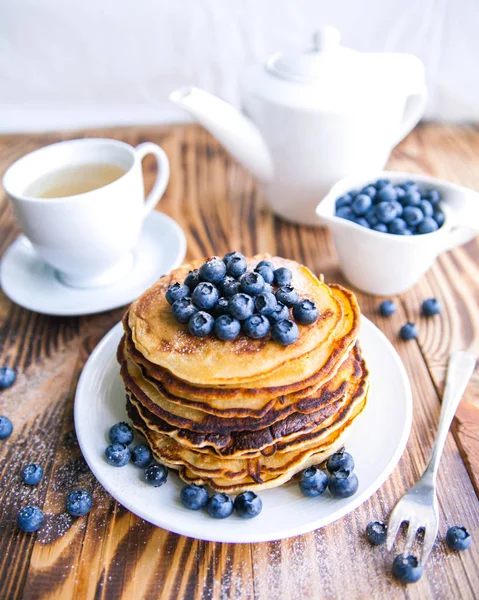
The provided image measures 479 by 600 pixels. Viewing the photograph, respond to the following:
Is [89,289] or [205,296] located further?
[89,289]

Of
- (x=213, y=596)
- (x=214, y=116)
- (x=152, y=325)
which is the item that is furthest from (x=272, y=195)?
(x=213, y=596)

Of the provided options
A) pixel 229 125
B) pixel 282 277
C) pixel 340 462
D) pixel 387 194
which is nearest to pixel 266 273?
pixel 282 277

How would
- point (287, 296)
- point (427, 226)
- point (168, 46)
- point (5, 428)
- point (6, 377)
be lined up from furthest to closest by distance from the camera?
point (168, 46) < point (427, 226) < point (6, 377) < point (5, 428) < point (287, 296)

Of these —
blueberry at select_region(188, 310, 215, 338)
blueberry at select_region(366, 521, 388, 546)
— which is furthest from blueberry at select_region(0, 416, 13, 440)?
blueberry at select_region(366, 521, 388, 546)

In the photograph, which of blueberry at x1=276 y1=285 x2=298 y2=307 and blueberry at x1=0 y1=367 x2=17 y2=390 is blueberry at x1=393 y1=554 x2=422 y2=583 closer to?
blueberry at x1=276 y1=285 x2=298 y2=307

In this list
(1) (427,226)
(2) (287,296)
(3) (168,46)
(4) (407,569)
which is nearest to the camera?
(4) (407,569)

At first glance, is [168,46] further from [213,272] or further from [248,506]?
[248,506]

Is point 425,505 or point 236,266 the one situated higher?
point 236,266
